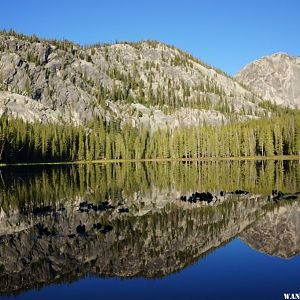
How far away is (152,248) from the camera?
91.7 ft

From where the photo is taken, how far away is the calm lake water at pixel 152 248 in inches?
837

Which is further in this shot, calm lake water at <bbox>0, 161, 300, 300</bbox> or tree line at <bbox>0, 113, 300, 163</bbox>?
tree line at <bbox>0, 113, 300, 163</bbox>

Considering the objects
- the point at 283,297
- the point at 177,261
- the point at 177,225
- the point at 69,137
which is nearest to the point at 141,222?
the point at 177,225

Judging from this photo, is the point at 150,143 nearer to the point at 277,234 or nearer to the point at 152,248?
the point at 277,234

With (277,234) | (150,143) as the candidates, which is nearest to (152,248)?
(277,234)

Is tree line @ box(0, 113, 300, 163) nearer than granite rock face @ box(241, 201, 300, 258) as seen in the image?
No

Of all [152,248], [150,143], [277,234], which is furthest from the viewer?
[150,143]

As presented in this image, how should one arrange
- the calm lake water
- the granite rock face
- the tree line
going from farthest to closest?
the tree line, the granite rock face, the calm lake water

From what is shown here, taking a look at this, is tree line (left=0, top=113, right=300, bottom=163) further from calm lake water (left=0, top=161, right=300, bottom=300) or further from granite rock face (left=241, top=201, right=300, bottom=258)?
granite rock face (left=241, top=201, right=300, bottom=258)

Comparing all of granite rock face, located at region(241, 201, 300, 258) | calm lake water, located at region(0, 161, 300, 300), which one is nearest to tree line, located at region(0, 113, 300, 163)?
calm lake water, located at region(0, 161, 300, 300)

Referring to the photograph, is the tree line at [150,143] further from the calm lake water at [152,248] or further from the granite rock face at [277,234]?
the granite rock face at [277,234]

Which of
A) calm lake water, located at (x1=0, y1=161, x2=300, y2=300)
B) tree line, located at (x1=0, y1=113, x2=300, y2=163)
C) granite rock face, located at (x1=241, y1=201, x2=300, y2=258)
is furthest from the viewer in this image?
tree line, located at (x1=0, y1=113, x2=300, y2=163)

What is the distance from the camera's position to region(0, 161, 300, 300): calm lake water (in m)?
21.3

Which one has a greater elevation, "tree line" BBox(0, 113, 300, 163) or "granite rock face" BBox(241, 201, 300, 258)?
"tree line" BBox(0, 113, 300, 163)
